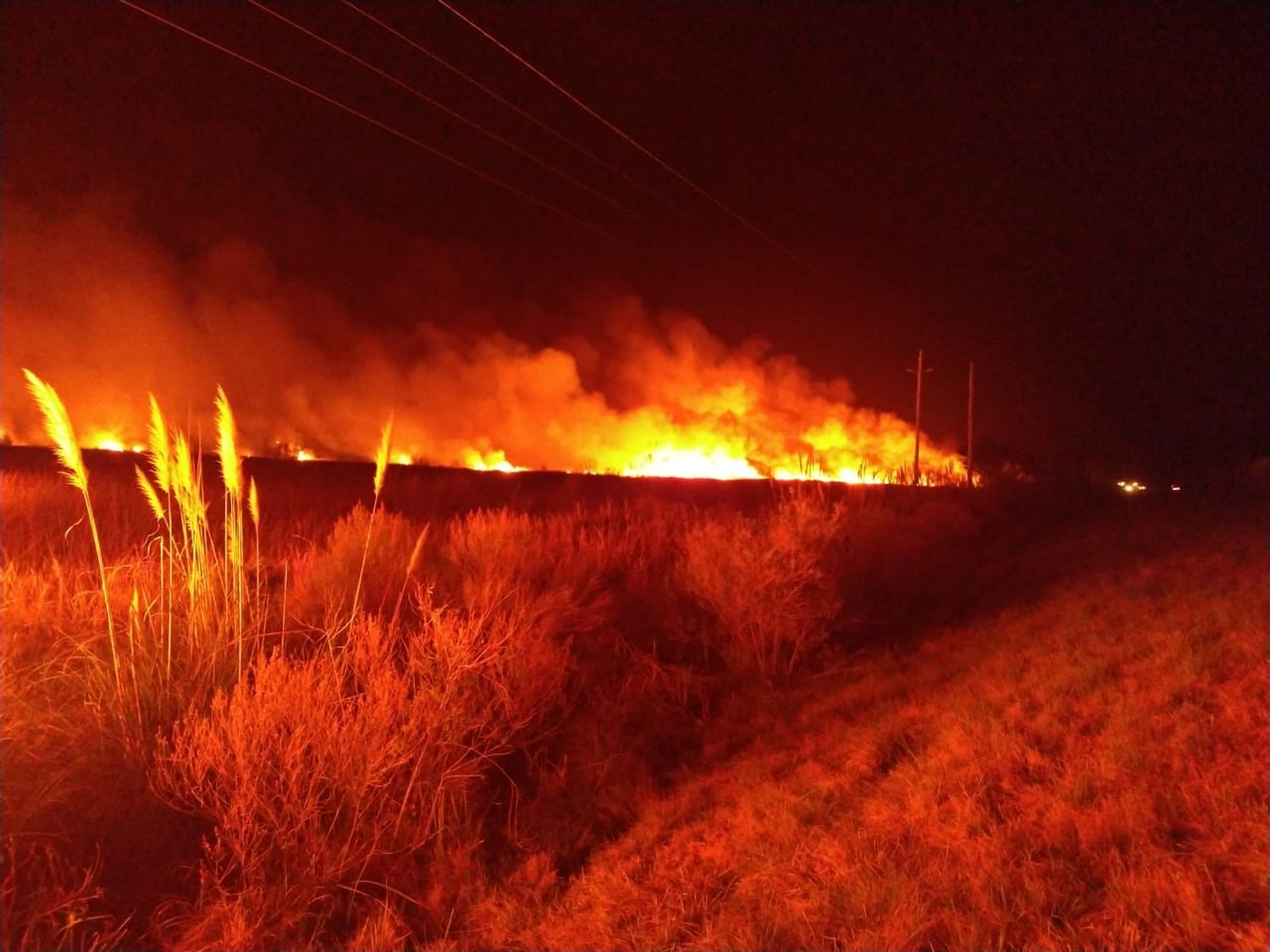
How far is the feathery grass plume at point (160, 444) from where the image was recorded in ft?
19.1

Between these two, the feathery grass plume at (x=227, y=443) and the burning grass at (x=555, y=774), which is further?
the feathery grass plume at (x=227, y=443)

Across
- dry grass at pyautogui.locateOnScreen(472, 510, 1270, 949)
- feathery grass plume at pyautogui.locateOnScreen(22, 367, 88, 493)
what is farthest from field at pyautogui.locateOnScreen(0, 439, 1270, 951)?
feathery grass plume at pyautogui.locateOnScreen(22, 367, 88, 493)

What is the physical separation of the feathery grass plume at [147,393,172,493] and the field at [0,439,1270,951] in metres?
0.19

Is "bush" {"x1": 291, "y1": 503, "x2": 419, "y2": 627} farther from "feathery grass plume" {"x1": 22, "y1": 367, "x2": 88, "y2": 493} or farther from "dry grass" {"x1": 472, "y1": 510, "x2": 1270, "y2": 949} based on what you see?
"dry grass" {"x1": 472, "y1": 510, "x2": 1270, "y2": 949}

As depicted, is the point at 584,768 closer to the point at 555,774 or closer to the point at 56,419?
the point at 555,774

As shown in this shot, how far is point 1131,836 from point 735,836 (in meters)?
2.22

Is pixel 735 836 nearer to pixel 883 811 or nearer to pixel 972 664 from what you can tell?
pixel 883 811

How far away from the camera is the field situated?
Result: 436cm

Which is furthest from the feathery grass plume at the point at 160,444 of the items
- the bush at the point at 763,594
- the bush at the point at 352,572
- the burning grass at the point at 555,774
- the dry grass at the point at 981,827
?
the bush at the point at 763,594

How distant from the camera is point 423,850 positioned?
5.49m

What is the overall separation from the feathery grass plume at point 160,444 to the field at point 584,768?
193mm

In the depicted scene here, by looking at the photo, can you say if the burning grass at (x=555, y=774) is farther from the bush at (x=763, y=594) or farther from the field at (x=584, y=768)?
the bush at (x=763, y=594)

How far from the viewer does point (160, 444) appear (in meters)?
5.87

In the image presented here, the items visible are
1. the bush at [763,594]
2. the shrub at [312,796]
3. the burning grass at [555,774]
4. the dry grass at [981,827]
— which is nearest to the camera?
the dry grass at [981,827]
